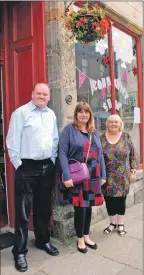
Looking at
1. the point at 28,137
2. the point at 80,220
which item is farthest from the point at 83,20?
the point at 80,220

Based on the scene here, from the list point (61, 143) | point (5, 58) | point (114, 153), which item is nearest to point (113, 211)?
point (114, 153)

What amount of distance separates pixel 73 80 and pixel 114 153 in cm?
120

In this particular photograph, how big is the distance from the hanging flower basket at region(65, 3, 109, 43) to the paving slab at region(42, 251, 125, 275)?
Result: 8.94ft

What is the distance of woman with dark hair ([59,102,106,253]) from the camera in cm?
339

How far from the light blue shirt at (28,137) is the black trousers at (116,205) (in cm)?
130

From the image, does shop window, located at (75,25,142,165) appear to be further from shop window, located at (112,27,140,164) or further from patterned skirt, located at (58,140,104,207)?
patterned skirt, located at (58,140,104,207)

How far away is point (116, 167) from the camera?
12.8 feet

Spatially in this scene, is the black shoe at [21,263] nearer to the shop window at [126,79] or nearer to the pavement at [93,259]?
the pavement at [93,259]

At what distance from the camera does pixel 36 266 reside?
316cm

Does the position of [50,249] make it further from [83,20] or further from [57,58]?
[83,20]

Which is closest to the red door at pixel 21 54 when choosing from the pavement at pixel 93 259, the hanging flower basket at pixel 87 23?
the hanging flower basket at pixel 87 23

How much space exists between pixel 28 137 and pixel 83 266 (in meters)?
1.58

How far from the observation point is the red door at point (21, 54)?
3814 millimetres

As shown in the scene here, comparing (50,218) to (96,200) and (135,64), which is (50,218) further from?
(135,64)
